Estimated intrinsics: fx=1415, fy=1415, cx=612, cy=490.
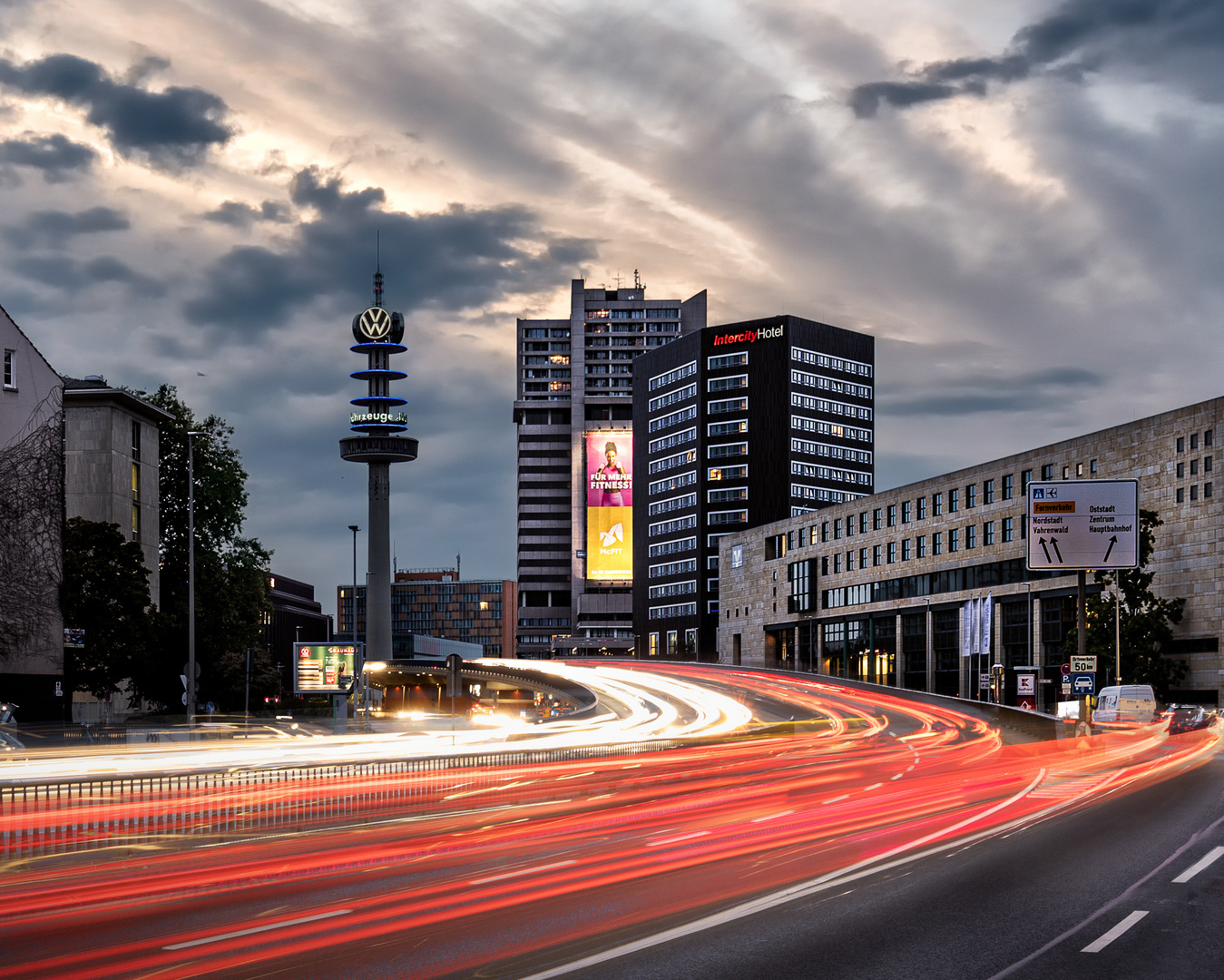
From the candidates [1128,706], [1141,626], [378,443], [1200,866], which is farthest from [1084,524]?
[378,443]

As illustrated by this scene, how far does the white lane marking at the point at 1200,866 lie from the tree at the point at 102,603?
60502mm

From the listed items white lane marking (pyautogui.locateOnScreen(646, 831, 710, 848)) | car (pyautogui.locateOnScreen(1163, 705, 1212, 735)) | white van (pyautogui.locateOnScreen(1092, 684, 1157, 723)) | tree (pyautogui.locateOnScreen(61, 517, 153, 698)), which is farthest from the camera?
tree (pyautogui.locateOnScreen(61, 517, 153, 698))

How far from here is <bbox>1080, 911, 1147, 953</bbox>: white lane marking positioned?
40.8 ft

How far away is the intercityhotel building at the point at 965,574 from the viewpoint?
82312 millimetres

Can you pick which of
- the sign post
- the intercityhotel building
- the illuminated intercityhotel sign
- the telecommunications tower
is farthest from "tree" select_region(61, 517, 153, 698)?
the illuminated intercityhotel sign

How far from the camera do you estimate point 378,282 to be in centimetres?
18500

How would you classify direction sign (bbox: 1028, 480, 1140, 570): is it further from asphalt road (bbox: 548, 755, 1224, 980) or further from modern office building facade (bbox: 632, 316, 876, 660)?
modern office building facade (bbox: 632, 316, 876, 660)

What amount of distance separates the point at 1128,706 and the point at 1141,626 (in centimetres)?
2369

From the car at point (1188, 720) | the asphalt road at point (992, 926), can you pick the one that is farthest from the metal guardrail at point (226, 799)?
the car at point (1188, 720)

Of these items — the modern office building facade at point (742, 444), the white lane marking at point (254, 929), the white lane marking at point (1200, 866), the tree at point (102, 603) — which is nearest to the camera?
the white lane marking at point (254, 929)

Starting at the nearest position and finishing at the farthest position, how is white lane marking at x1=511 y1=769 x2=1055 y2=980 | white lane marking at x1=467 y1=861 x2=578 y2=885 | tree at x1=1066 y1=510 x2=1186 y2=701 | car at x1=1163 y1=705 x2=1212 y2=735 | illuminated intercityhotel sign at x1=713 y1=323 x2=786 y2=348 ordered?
1. white lane marking at x1=511 y1=769 x2=1055 y2=980
2. white lane marking at x1=467 y1=861 x2=578 y2=885
3. car at x1=1163 y1=705 x2=1212 y2=735
4. tree at x1=1066 y1=510 x2=1186 y2=701
5. illuminated intercityhotel sign at x1=713 y1=323 x2=786 y2=348

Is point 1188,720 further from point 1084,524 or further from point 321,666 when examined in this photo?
point 321,666

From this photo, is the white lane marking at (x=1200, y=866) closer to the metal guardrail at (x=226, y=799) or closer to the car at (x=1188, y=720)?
the metal guardrail at (x=226, y=799)

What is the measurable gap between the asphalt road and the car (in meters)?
32.1
